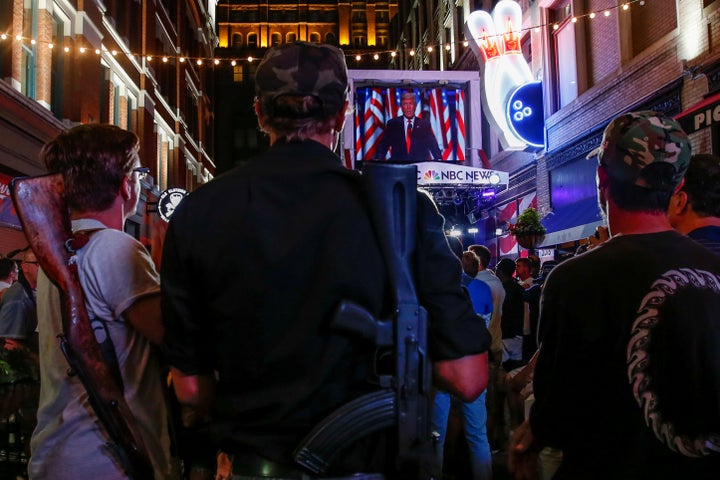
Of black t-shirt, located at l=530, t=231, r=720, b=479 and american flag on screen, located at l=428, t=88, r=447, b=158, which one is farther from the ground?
american flag on screen, located at l=428, t=88, r=447, b=158

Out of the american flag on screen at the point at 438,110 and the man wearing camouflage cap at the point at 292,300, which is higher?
the american flag on screen at the point at 438,110

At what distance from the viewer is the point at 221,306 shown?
1.58 meters

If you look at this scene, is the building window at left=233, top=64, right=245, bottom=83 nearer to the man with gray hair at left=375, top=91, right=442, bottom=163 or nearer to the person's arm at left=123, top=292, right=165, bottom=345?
the man with gray hair at left=375, top=91, right=442, bottom=163

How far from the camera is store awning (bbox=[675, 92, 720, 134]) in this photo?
8.59 m

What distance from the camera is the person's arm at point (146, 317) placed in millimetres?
1976

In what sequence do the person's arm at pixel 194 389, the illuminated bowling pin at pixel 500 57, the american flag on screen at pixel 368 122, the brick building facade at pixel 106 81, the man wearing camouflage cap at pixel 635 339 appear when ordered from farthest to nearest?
1. the american flag on screen at pixel 368 122
2. the illuminated bowling pin at pixel 500 57
3. the brick building facade at pixel 106 81
4. the man wearing camouflage cap at pixel 635 339
5. the person's arm at pixel 194 389

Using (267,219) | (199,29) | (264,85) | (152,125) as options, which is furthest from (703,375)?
(199,29)

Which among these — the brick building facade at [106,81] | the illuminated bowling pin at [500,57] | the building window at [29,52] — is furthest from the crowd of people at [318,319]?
the building window at [29,52]

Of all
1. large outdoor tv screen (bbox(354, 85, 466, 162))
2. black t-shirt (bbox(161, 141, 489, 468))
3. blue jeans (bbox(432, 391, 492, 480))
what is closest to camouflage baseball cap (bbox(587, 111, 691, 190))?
black t-shirt (bbox(161, 141, 489, 468))

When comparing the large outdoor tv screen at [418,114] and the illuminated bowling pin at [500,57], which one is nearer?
the illuminated bowling pin at [500,57]

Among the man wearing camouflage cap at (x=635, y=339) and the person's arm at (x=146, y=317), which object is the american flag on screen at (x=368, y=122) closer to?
the man wearing camouflage cap at (x=635, y=339)

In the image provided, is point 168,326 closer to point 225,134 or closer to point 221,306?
point 221,306

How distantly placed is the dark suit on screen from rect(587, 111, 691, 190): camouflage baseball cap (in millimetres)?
16453

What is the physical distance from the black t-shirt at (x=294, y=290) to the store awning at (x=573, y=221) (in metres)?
10.5
